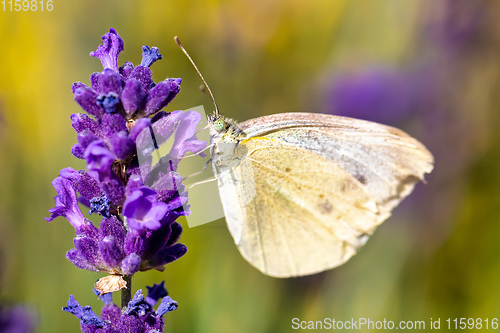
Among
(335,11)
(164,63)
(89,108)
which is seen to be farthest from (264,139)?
(335,11)

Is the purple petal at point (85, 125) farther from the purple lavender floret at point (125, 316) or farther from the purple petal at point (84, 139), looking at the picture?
the purple lavender floret at point (125, 316)

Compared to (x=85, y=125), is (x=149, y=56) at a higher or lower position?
higher

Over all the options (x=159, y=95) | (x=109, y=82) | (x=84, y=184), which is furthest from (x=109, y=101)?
(x=84, y=184)

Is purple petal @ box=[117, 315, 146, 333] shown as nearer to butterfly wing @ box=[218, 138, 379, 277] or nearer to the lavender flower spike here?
the lavender flower spike

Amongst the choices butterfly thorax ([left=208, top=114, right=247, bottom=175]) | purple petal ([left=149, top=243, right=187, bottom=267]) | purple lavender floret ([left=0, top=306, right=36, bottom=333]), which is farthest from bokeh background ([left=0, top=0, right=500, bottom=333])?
purple petal ([left=149, top=243, right=187, bottom=267])

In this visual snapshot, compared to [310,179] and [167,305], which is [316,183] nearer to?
[310,179]

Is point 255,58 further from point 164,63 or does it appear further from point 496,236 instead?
point 496,236

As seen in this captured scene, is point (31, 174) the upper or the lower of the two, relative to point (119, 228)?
upper
